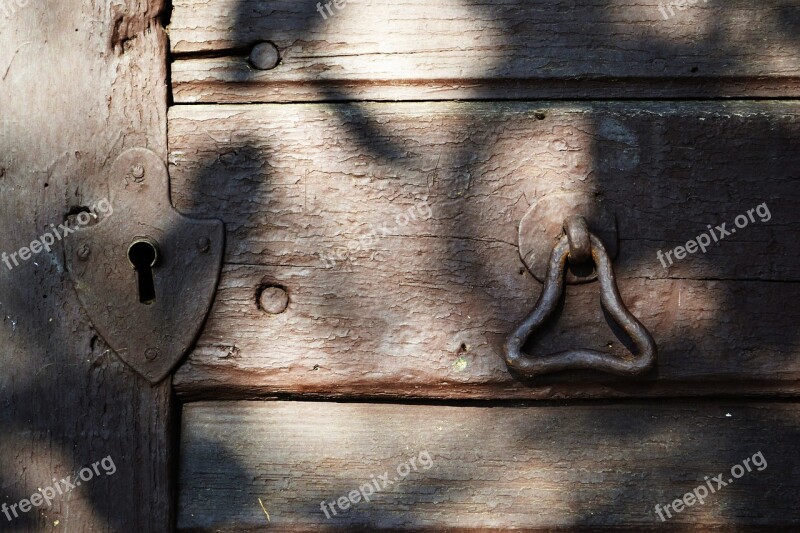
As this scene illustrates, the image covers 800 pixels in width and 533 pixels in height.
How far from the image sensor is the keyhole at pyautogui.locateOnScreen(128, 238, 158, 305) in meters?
0.80

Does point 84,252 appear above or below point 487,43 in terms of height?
below

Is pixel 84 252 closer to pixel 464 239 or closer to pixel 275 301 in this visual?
pixel 275 301

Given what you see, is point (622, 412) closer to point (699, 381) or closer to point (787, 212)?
point (699, 381)

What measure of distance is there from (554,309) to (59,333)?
0.61 metres

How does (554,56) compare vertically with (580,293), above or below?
above

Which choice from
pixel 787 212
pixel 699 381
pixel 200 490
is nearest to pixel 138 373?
pixel 200 490

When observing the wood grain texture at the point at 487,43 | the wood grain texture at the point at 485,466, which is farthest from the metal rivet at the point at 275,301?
the wood grain texture at the point at 487,43

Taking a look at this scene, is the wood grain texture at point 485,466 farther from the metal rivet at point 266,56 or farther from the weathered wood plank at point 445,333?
the metal rivet at point 266,56

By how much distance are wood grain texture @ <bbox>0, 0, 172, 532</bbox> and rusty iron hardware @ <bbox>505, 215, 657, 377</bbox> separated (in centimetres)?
44

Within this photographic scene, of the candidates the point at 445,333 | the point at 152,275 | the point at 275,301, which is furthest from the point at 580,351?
the point at 152,275

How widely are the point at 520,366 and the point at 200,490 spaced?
0.43 meters

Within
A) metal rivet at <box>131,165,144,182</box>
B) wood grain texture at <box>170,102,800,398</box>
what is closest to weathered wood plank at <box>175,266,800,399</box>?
wood grain texture at <box>170,102,800,398</box>

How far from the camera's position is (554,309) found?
0.78 metres

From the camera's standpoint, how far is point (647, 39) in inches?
31.9
